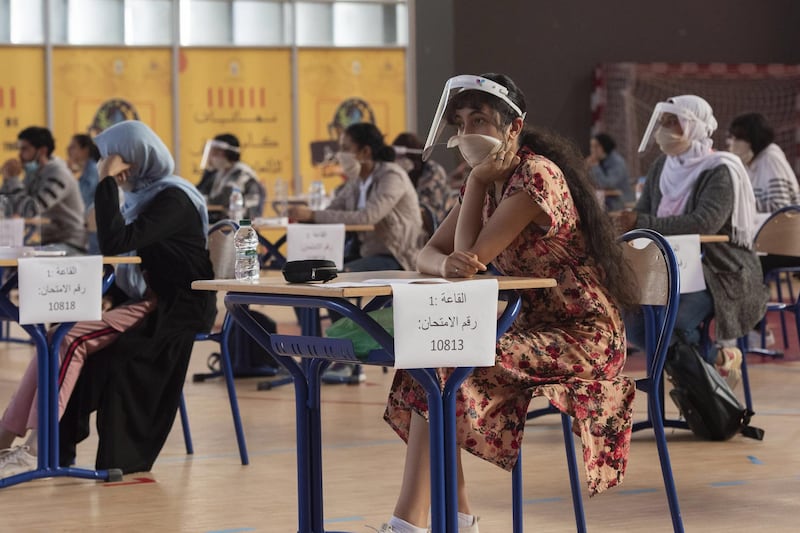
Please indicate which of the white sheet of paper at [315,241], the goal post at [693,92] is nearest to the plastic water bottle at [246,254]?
the white sheet of paper at [315,241]

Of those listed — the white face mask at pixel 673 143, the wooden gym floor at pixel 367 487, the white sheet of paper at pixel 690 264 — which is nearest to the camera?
the wooden gym floor at pixel 367 487

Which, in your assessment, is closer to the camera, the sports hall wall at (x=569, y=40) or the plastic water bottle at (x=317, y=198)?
the plastic water bottle at (x=317, y=198)

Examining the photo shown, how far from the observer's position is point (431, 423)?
2652 millimetres

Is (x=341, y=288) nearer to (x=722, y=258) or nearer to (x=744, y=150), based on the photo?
(x=722, y=258)

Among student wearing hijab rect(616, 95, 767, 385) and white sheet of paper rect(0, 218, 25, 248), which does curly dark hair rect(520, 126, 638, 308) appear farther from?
white sheet of paper rect(0, 218, 25, 248)

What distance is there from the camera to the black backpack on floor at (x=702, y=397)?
4.52 meters

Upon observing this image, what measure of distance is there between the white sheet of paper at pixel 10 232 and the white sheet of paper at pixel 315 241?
3.89 ft

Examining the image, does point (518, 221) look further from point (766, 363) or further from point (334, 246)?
point (766, 363)

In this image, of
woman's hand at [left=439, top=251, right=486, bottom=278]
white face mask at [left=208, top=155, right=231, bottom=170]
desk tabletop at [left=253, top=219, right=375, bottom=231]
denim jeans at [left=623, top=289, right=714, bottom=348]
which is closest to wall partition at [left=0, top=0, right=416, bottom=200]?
white face mask at [left=208, top=155, right=231, bottom=170]

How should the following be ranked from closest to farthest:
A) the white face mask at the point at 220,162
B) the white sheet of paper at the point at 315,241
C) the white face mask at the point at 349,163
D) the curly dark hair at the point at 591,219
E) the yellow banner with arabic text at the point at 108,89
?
1. the curly dark hair at the point at 591,219
2. the white sheet of paper at the point at 315,241
3. the white face mask at the point at 349,163
4. the white face mask at the point at 220,162
5. the yellow banner with arabic text at the point at 108,89

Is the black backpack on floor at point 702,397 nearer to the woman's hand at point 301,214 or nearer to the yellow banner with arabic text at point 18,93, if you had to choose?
the woman's hand at point 301,214

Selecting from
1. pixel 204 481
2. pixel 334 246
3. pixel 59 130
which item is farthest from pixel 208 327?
pixel 59 130

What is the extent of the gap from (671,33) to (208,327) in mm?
10433

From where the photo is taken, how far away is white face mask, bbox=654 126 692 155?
512 cm
